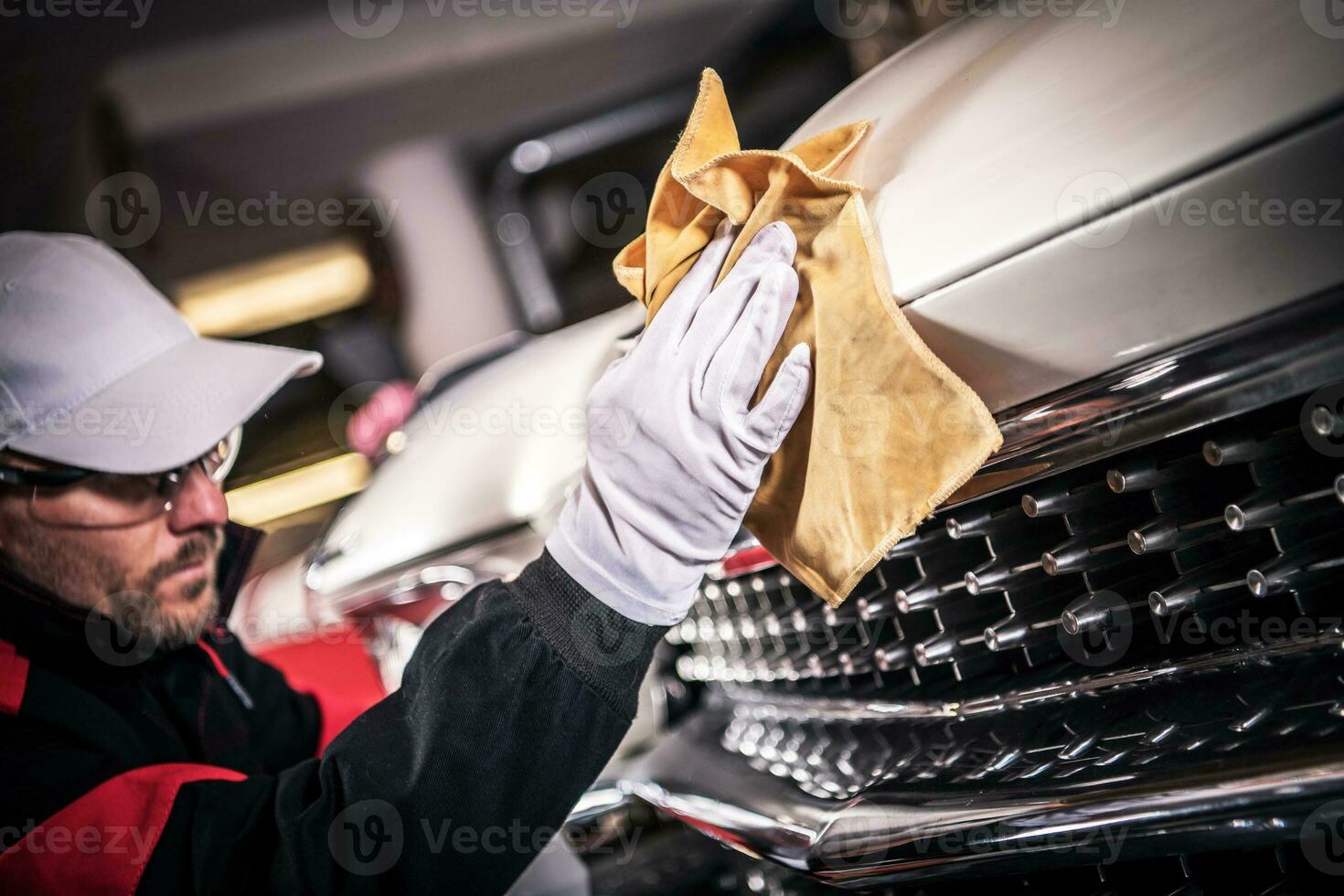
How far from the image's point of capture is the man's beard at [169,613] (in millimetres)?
1104

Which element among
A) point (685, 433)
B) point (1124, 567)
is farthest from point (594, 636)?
point (1124, 567)

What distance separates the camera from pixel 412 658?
895 mm

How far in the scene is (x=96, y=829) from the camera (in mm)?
836

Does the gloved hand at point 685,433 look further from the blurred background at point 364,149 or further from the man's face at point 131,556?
the man's face at point 131,556

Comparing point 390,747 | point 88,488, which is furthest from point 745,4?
point 390,747

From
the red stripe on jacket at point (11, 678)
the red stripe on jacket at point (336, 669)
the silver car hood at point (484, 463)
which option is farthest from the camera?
the red stripe on jacket at point (336, 669)

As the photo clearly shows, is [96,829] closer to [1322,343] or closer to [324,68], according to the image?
[1322,343]

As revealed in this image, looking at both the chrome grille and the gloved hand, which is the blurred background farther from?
the chrome grille

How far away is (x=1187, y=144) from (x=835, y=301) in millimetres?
253

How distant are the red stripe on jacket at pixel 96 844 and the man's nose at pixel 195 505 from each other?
0.37 m

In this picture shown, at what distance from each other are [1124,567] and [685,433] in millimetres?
390

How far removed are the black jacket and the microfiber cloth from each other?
0.19 m

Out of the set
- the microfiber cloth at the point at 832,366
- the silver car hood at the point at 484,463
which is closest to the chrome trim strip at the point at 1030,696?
the microfiber cloth at the point at 832,366

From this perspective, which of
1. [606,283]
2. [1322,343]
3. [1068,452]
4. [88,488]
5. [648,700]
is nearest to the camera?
[1322,343]
